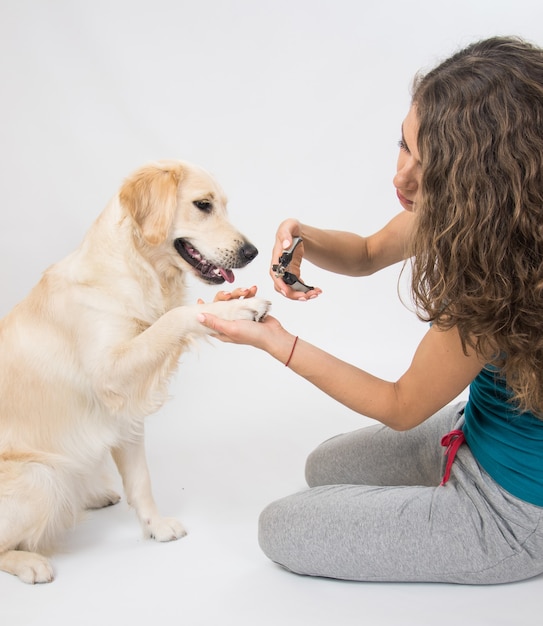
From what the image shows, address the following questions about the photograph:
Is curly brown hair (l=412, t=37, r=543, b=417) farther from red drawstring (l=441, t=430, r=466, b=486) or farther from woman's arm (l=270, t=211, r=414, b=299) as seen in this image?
woman's arm (l=270, t=211, r=414, b=299)

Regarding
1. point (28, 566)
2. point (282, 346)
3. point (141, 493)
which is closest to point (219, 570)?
point (141, 493)

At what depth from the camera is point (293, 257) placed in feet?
6.95

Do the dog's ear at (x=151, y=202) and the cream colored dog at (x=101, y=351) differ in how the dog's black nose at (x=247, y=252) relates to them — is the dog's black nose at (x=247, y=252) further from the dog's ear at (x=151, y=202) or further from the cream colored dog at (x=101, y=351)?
the dog's ear at (x=151, y=202)

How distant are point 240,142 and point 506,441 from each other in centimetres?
216

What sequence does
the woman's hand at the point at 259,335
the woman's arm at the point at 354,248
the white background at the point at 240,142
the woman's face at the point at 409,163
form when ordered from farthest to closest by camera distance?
1. the white background at the point at 240,142
2. the woman's arm at the point at 354,248
3. the woman's hand at the point at 259,335
4. the woman's face at the point at 409,163

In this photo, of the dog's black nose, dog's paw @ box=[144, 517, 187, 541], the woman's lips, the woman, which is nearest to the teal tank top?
the woman

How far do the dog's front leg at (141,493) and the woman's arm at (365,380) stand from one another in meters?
0.66

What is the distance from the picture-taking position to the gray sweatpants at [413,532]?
1.80 meters

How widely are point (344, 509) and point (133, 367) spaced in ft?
2.26

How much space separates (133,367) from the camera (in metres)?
2.05

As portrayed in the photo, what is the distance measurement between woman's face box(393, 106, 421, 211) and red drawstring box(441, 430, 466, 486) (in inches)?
25.8

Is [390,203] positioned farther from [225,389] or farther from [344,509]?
[344,509]

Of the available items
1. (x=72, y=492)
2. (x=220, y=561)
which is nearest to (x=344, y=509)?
(x=220, y=561)

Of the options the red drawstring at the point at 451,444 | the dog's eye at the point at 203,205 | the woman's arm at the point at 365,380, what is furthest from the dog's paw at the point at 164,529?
the dog's eye at the point at 203,205
